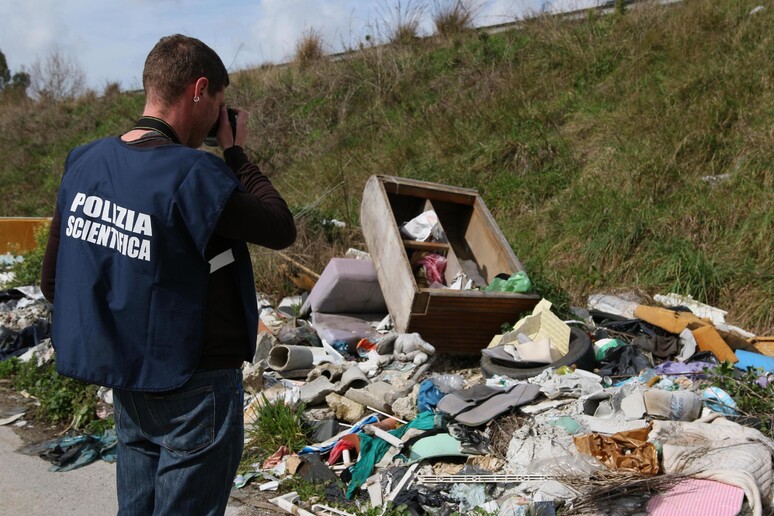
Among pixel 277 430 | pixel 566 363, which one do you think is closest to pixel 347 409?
pixel 277 430

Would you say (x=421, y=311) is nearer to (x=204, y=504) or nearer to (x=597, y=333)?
(x=597, y=333)

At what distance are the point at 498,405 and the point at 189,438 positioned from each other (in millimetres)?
2839

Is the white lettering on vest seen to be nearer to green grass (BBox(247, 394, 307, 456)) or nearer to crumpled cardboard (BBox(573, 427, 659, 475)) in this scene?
crumpled cardboard (BBox(573, 427, 659, 475))

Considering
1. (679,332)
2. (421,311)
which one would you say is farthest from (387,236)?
(679,332)

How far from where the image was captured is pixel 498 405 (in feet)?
15.0

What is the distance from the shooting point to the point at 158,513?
2.08m

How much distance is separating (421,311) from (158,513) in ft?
13.2

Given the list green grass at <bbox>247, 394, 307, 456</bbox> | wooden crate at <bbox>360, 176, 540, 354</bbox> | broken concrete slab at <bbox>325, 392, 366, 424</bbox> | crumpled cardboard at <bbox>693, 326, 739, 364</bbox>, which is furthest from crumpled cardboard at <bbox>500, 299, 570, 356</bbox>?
green grass at <bbox>247, 394, 307, 456</bbox>

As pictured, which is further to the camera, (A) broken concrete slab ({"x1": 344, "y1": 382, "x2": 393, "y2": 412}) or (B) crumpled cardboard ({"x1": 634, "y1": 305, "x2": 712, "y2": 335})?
(B) crumpled cardboard ({"x1": 634, "y1": 305, "x2": 712, "y2": 335})

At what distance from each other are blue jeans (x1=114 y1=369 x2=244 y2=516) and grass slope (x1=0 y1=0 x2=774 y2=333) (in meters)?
4.75

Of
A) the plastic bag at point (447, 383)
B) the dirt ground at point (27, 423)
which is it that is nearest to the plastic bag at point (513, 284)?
the plastic bag at point (447, 383)

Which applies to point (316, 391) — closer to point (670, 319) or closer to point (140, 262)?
point (670, 319)

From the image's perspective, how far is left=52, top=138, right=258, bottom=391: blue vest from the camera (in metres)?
1.92

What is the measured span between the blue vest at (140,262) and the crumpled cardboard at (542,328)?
418 cm
